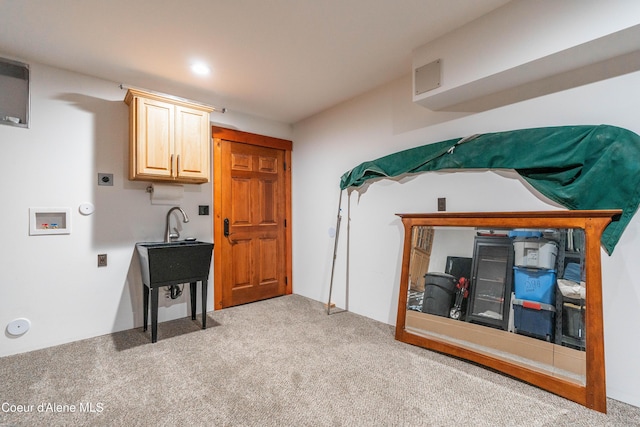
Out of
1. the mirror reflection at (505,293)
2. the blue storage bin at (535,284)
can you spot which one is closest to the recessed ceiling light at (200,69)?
the mirror reflection at (505,293)

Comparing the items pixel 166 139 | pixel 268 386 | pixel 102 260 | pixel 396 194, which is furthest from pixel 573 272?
pixel 102 260

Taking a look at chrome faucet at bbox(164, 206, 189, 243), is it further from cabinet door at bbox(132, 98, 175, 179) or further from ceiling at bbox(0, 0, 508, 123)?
Result: ceiling at bbox(0, 0, 508, 123)

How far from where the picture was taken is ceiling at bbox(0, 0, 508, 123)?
1.88 metres

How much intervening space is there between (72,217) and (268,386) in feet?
7.58

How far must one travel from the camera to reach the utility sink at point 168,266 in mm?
2491

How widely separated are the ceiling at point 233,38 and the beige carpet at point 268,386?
8.01ft

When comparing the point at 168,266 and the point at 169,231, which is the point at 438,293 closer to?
the point at 168,266

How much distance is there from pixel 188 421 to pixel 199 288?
74.3 inches

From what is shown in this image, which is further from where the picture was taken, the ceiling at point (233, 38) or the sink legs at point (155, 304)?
the sink legs at point (155, 304)

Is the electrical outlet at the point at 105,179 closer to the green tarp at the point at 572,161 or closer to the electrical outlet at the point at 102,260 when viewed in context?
the electrical outlet at the point at 102,260

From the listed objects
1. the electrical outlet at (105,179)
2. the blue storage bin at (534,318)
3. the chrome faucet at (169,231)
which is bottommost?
the blue storage bin at (534,318)

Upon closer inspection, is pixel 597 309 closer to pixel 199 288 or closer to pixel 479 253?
pixel 479 253

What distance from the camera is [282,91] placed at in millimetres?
3127

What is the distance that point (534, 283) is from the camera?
6.49ft
